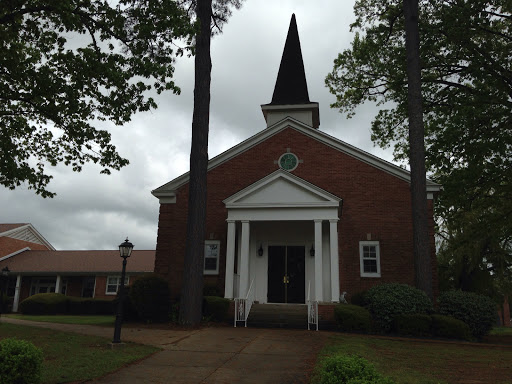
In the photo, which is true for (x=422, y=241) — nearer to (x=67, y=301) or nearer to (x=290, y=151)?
(x=290, y=151)

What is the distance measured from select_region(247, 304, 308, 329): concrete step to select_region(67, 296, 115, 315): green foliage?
541 inches

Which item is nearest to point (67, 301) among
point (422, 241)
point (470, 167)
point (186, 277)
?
point (186, 277)

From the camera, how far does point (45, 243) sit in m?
41.0

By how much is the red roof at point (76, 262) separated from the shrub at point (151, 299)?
54.4ft

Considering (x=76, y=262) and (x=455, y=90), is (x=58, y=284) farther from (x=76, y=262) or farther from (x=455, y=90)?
(x=455, y=90)

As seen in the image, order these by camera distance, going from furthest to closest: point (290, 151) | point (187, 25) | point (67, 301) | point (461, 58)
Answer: point (67, 301) → point (290, 151) → point (461, 58) → point (187, 25)

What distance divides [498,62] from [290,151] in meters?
9.09

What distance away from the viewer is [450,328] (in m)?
13.2

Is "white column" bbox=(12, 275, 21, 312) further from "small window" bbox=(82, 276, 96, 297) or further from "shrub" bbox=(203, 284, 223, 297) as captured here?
"shrub" bbox=(203, 284, 223, 297)

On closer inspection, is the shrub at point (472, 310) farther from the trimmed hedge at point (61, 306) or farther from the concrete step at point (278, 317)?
the trimmed hedge at point (61, 306)

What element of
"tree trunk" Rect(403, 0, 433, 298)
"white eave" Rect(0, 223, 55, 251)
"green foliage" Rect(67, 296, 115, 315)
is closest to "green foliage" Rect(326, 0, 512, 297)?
"tree trunk" Rect(403, 0, 433, 298)

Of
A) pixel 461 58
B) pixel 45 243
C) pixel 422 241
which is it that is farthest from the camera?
pixel 45 243

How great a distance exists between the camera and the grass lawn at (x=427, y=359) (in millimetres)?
7352

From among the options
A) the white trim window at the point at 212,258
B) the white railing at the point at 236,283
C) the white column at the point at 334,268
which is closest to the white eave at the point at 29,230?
the white trim window at the point at 212,258
